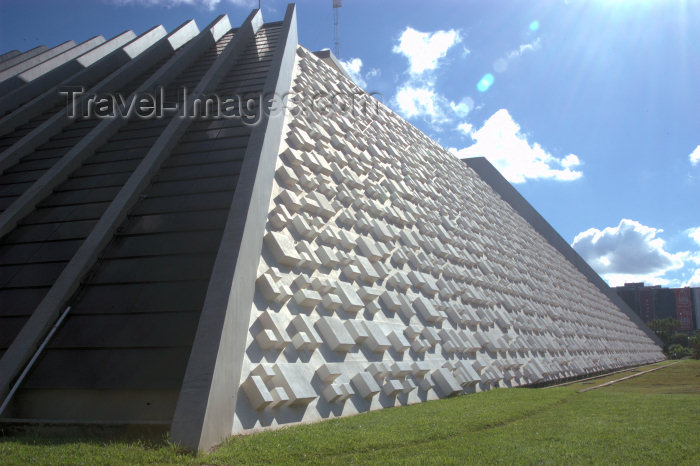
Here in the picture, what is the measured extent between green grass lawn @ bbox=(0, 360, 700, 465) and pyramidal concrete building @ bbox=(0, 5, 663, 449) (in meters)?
0.32

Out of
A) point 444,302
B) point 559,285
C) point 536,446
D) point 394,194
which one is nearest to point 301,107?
point 394,194

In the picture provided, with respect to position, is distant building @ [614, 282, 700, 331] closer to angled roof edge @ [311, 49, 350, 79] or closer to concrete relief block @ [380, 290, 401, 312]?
angled roof edge @ [311, 49, 350, 79]

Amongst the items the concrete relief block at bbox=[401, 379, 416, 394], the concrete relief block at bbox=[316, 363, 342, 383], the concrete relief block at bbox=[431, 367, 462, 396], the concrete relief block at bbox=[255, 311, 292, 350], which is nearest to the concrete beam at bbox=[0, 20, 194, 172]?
the concrete relief block at bbox=[255, 311, 292, 350]

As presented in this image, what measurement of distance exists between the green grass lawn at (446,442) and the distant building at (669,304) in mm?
50352

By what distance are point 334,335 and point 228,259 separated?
5.05 ft

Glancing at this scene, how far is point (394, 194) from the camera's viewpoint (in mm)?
10273

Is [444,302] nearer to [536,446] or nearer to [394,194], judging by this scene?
[394,194]

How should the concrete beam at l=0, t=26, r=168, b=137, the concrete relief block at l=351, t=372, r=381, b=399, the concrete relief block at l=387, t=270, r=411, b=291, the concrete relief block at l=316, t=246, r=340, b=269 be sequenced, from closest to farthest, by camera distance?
the concrete relief block at l=351, t=372, r=381, b=399 < the concrete relief block at l=316, t=246, r=340, b=269 < the concrete relief block at l=387, t=270, r=411, b=291 < the concrete beam at l=0, t=26, r=168, b=137

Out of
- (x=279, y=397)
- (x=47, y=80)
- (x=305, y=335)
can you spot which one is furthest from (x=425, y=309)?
(x=47, y=80)

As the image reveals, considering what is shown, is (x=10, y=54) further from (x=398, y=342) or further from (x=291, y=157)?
(x=398, y=342)

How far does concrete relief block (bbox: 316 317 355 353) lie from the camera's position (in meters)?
5.59

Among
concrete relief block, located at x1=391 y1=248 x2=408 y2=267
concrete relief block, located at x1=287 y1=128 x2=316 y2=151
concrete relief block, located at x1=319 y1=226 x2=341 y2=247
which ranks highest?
concrete relief block, located at x1=287 y1=128 x2=316 y2=151

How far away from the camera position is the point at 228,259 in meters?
4.63

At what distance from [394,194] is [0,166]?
6234mm
